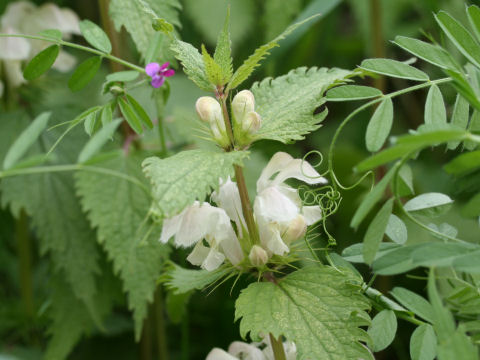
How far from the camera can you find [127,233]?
1.88ft

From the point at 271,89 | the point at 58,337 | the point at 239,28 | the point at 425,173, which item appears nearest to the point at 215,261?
the point at 271,89

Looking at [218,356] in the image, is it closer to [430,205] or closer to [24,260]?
[430,205]

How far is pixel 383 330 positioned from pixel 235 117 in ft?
0.47

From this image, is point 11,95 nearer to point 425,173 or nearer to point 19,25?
point 19,25

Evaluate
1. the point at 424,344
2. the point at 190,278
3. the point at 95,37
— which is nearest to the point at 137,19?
the point at 95,37

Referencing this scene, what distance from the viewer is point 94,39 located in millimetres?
386

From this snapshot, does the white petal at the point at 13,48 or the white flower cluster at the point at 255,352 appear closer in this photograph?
the white flower cluster at the point at 255,352

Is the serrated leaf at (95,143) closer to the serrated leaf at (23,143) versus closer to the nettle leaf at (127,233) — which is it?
the serrated leaf at (23,143)

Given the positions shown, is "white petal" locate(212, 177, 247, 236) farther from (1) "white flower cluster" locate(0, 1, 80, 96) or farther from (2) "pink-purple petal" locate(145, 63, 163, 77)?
(1) "white flower cluster" locate(0, 1, 80, 96)

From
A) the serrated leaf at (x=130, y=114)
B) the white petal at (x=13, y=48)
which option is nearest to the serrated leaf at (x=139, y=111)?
the serrated leaf at (x=130, y=114)

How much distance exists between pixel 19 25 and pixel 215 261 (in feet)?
1.69

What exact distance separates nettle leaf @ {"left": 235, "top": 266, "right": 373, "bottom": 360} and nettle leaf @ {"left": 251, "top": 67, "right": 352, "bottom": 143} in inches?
3.3

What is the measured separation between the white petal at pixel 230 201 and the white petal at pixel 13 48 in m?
0.40

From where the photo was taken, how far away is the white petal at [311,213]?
1.18 ft
